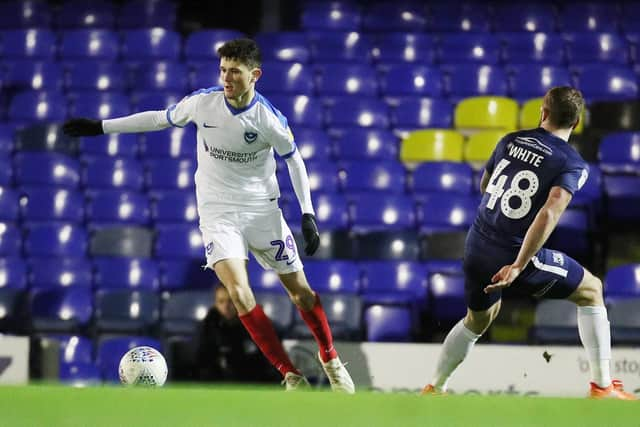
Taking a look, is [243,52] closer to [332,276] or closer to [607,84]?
[332,276]

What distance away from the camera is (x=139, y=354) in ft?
20.5

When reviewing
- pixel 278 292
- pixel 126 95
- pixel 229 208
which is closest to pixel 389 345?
pixel 278 292

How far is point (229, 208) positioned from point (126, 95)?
675 centimetres

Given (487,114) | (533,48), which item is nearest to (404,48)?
(533,48)

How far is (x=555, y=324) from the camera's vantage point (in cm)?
920

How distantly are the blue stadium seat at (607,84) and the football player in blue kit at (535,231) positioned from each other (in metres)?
6.84

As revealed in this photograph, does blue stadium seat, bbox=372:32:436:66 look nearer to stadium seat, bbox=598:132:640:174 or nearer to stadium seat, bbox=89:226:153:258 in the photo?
stadium seat, bbox=598:132:640:174

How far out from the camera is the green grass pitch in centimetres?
318

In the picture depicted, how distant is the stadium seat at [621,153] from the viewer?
11.4 meters

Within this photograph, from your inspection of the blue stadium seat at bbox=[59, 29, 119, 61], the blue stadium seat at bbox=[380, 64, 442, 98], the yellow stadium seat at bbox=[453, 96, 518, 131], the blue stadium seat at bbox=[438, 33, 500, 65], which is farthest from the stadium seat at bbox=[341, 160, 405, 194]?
the blue stadium seat at bbox=[59, 29, 119, 61]

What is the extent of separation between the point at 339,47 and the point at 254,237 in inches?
296

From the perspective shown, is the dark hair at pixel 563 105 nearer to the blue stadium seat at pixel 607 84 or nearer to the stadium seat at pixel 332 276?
the stadium seat at pixel 332 276

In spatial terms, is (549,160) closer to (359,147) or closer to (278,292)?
(278,292)

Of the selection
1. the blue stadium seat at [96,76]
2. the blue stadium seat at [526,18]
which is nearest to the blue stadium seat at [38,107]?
the blue stadium seat at [96,76]
